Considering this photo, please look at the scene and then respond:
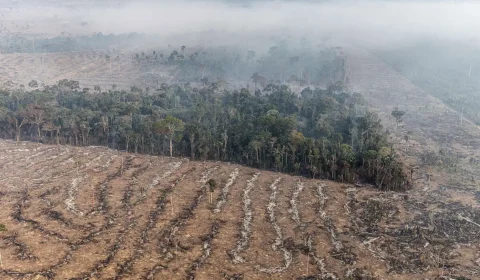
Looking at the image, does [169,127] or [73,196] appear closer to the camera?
[73,196]

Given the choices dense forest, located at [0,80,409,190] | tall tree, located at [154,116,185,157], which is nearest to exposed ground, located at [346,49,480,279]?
dense forest, located at [0,80,409,190]

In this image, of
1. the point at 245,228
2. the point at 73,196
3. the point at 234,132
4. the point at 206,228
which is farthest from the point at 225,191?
the point at 234,132

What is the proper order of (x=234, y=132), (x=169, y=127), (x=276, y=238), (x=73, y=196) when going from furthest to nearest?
(x=234, y=132) → (x=169, y=127) → (x=73, y=196) → (x=276, y=238)

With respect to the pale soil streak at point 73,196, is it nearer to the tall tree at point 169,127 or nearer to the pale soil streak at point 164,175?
the pale soil streak at point 164,175

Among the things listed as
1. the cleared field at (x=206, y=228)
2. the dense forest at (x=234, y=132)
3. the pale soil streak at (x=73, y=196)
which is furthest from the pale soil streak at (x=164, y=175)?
the pale soil streak at (x=73, y=196)

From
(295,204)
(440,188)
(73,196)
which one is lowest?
(440,188)

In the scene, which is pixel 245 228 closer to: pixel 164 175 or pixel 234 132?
pixel 164 175

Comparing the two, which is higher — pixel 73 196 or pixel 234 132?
pixel 234 132
